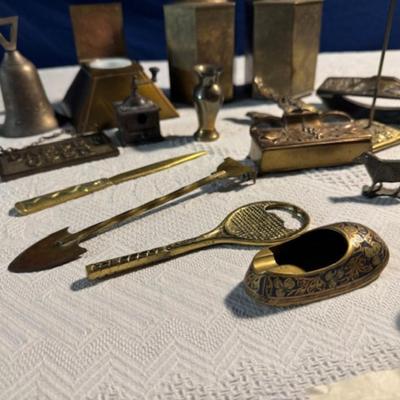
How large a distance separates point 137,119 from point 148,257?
51cm

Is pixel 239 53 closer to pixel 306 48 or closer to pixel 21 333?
pixel 306 48

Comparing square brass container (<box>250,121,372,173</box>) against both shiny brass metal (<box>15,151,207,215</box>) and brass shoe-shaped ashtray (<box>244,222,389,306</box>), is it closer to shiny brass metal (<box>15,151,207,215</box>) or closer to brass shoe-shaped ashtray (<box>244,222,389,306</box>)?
shiny brass metal (<box>15,151,207,215</box>)

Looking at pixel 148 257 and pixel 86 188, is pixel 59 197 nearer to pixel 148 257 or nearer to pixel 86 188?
pixel 86 188

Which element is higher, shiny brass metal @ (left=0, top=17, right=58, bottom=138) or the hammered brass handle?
shiny brass metal @ (left=0, top=17, right=58, bottom=138)

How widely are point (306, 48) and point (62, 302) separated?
1034 millimetres

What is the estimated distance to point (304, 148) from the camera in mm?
879

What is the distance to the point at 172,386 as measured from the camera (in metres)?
0.47

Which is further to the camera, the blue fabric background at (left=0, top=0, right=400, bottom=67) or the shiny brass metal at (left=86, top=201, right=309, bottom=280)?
the blue fabric background at (left=0, top=0, right=400, bottom=67)

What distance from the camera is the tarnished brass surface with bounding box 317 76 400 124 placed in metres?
1.10

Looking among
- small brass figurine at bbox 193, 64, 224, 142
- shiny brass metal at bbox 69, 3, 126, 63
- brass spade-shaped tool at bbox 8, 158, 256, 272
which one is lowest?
brass spade-shaped tool at bbox 8, 158, 256, 272

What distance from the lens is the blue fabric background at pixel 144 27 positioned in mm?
2104

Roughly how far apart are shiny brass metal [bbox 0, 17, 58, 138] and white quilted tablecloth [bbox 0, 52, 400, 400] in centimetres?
39

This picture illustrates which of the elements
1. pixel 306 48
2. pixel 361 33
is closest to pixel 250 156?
pixel 306 48

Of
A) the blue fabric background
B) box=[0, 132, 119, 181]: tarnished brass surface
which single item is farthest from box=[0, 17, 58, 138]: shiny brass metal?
the blue fabric background
